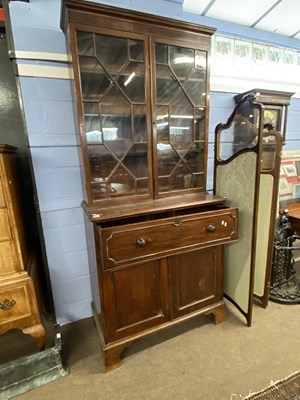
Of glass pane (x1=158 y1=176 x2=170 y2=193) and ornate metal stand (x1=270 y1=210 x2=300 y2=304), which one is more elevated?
glass pane (x1=158 y1=176 x2=170 y2=193)

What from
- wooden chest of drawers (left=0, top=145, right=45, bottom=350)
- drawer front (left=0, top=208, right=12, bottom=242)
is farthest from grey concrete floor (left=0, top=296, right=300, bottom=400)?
drawer front (left=0, top=208, right=12, bottom=242)

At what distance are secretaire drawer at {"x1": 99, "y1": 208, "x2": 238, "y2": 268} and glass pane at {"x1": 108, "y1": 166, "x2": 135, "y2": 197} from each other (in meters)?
0.31

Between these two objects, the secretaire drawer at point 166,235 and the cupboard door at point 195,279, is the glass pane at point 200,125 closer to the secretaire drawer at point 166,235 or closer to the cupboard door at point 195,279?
the secretaire drawer at point 166,235

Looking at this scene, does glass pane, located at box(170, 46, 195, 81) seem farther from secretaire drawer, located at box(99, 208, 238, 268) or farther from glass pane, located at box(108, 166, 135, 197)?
secretaire drawer, located at box(99, 208, 238, 268)

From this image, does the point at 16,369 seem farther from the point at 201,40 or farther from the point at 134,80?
the point at 201,40

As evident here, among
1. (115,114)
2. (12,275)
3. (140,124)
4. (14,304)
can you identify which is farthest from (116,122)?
(14,304)

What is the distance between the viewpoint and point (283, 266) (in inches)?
78.0

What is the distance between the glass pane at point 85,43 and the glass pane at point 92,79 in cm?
3

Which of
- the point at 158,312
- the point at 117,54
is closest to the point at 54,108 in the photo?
the point at 117,54

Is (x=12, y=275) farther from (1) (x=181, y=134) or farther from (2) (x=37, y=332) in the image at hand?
(1) (x=181, y=134)

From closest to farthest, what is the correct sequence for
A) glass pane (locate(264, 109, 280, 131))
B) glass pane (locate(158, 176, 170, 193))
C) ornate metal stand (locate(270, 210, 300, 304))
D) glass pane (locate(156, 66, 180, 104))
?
glass pane (locate(156, 66, 180, 104))
glass pane (locate(158, 176, 170, 193))
ornate metal stand (locate(270, 210, 300, 304))
glass pane (locate(264, 109, 280, 131))

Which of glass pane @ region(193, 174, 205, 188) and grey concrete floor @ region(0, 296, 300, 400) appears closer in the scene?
grey concrete floor @ region(0, 296, 300, 400)

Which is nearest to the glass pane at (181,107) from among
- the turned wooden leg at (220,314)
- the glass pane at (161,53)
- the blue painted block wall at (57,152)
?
the glass pane at (161,53)

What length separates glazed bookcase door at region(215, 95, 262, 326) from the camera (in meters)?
1.43
